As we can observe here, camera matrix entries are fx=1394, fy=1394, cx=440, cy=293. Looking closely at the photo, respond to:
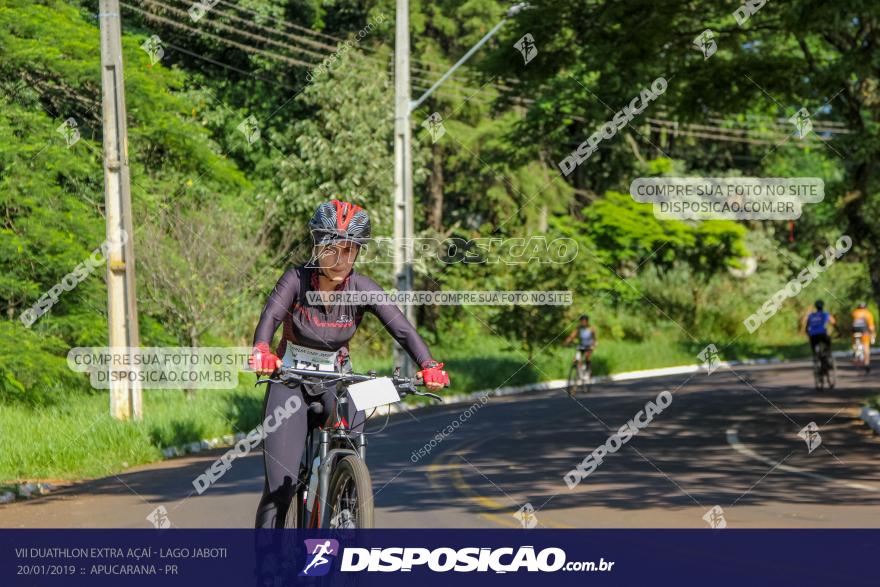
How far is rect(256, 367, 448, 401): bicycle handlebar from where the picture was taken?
7605mm

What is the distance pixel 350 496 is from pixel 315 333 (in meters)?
Result: 1.06

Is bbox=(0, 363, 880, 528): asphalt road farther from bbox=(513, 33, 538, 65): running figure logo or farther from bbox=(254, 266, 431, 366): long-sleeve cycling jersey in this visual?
bbox=(513, 33, 538, 65): running figure logo

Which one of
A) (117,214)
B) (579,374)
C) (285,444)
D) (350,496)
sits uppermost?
(117,214)

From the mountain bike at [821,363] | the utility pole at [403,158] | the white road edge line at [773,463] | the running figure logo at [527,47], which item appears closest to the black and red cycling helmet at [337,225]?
the white road edge line at [773,463]

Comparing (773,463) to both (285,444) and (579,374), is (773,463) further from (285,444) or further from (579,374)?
(579,374)

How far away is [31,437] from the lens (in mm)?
17922

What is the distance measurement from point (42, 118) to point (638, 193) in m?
23.8

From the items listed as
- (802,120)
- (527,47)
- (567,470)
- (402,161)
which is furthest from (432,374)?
(402,161)

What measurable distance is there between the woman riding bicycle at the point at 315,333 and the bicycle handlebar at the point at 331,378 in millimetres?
73

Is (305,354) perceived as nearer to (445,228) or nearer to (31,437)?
Result: (31,437)

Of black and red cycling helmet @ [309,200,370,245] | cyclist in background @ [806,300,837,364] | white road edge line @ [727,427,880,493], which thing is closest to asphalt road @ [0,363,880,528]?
white road edge line @ [727,427,880,493]

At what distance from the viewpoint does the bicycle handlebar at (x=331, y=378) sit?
25.0 ft

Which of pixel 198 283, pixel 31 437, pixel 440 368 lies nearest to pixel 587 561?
pixel 440 368

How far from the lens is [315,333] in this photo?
26.4 feet
